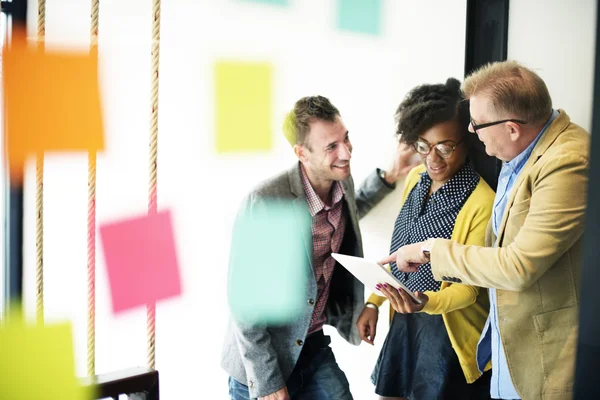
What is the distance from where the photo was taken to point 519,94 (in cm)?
155

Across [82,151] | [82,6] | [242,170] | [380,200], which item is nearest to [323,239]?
[380,200]

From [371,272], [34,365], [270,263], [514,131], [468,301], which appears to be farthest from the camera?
[270,263]

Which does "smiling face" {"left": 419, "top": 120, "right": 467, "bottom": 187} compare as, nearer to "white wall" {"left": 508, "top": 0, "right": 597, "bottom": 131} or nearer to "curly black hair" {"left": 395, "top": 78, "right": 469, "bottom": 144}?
"curly black hair" {"left": 395, "top": 78, "right": 469, "bottom": 144}

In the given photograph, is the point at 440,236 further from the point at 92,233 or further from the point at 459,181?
the point at 92,233

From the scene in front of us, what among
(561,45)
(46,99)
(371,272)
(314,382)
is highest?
(561,45)

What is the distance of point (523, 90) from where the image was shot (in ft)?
5.11

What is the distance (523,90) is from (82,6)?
5.78ft

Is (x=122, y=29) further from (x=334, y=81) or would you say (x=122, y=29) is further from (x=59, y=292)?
(x=59, y=292)

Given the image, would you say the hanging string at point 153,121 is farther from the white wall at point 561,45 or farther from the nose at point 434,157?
the white wall at point 561,45

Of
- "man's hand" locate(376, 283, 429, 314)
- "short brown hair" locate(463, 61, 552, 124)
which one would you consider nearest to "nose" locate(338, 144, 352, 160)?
"man's hand" locate(376, 283, 429, 314)

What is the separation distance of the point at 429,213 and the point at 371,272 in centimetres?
37

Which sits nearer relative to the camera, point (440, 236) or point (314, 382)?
point (440, 236)

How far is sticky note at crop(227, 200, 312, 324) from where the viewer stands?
2.04m

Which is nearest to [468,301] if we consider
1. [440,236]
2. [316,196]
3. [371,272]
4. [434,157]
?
[440,236]
